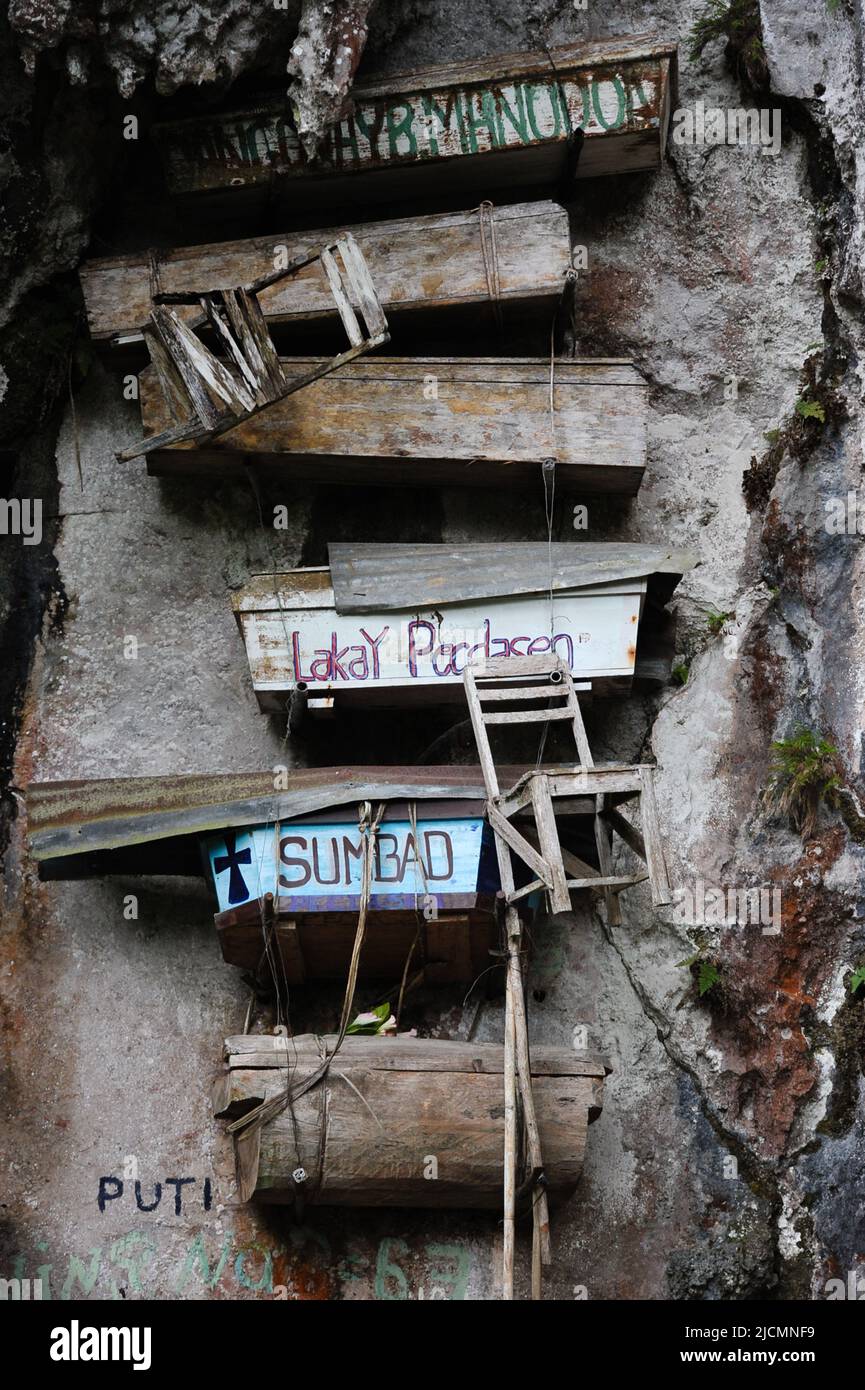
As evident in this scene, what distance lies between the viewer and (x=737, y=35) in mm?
8891

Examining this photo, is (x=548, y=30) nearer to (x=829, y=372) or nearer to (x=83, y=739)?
(x=829, y=372)

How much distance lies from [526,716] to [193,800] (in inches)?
66.1

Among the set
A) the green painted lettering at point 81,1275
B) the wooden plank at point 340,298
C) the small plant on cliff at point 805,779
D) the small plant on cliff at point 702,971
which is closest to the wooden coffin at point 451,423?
the wooden plank at point 340,298

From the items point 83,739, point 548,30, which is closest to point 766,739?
point 83,739

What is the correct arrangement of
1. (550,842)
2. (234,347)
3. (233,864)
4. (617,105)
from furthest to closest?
(617,105) < (234,347) < (233,864) < (550,842)

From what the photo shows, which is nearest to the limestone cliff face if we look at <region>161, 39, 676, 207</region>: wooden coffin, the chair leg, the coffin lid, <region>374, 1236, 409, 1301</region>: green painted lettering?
<region>374, 1236, 409, 1301</region>: green painted lettering

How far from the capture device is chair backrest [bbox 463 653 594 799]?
7.26 metres

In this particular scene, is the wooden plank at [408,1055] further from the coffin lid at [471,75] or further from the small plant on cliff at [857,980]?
the coffin lid at [471,75]

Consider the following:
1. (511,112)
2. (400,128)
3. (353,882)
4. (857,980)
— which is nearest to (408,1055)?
(353,882)

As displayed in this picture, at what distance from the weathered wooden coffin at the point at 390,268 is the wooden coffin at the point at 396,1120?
3894 mm

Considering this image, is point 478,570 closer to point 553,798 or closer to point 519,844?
point 553,798

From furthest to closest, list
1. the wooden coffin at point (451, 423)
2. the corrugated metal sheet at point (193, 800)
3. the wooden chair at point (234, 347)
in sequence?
the wooden coffin at point (451, 423) < the wooden chair at point (234, 347) < the corrugated metal sheet at point (193, 800)

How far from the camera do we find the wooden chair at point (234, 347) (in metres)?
7.54
